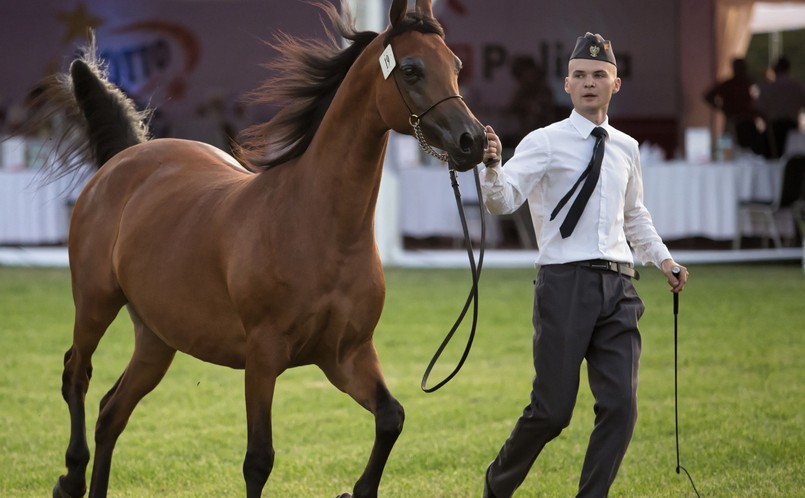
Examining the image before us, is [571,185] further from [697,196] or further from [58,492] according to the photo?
[697,196]

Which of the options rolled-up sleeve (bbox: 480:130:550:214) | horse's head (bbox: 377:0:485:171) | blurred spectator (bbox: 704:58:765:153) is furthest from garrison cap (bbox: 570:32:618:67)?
blurred spectator (bbox: 704:58:765:153)

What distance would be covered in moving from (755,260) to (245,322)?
11502mm

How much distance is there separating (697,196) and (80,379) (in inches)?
398

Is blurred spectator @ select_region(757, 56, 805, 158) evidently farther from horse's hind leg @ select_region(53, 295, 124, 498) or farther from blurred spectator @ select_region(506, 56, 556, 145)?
horse's hind leg @ select_region(53, 295, 124, 498)

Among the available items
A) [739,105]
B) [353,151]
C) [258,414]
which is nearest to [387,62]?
[353,151]

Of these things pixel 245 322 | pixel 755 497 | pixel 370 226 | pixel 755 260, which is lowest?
pixel 755 260

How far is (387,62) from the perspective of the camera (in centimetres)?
360

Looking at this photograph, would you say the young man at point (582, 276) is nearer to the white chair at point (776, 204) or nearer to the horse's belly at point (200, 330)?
the horse's belly at point (200, 330)

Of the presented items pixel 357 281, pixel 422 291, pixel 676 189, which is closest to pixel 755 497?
pixel 357 281

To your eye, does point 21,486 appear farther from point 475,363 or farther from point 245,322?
point 475,363

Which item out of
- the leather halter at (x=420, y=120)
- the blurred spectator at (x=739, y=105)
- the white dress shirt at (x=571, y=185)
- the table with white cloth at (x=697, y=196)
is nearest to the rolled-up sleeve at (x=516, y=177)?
the white dress shirt at (x=571, y=185)

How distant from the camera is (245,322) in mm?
3898

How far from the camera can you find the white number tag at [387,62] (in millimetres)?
3578

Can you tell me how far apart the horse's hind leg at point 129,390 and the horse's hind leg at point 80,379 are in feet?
0.28
